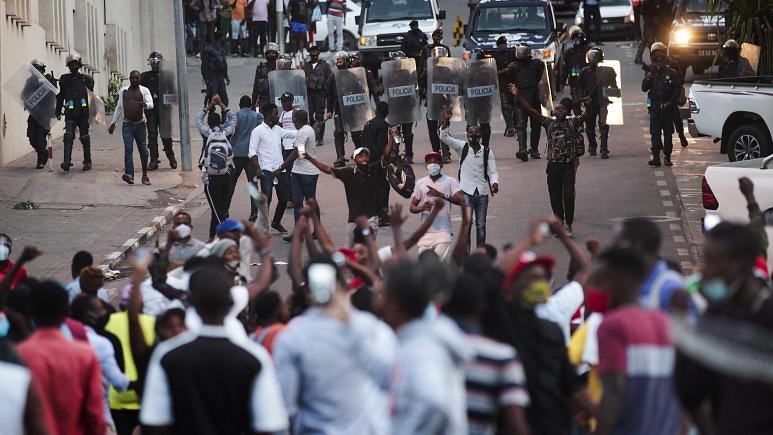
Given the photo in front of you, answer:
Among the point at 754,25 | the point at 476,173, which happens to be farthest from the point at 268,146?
the point at 754,25

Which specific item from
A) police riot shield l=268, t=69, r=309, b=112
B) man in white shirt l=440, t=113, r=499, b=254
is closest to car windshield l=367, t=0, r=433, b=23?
police riot shield l=268, t=69, r=309, b=112

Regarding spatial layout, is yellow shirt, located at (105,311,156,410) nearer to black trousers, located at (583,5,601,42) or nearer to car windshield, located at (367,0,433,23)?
car windshield, located at (367,0,433,23)

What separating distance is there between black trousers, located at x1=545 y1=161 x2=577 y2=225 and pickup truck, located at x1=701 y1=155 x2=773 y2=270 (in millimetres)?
2645

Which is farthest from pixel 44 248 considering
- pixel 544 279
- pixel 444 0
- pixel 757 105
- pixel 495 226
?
pixel 444 0

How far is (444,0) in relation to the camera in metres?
46.1

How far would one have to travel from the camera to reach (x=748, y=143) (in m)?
20.9

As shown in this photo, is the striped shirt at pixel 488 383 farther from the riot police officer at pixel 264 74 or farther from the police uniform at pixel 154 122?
the riot police officer at pixel 264 74

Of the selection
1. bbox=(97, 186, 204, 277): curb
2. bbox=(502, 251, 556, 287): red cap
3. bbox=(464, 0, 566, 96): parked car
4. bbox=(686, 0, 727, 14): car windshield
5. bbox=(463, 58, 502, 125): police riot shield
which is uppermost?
bbox=(686, 0, 727, 14): car windshield

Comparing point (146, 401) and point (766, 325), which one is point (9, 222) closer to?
point (146, 401)

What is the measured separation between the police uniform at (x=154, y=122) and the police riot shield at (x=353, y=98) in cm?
273

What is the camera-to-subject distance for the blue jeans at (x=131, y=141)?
21984 millimetres

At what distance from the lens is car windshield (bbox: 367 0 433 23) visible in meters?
32.6

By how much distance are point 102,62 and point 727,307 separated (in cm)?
2640

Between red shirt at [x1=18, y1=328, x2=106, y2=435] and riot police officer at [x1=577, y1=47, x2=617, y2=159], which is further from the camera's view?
riot police officer at [x1=577, y1=47, x2=617, y2=159]
